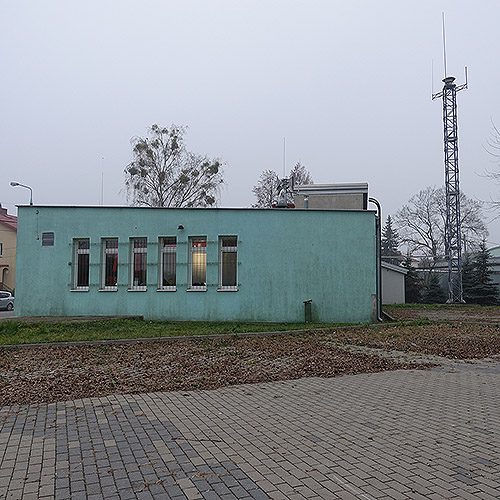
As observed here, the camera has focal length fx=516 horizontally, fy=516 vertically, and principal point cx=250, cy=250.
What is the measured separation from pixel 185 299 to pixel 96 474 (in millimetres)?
15332

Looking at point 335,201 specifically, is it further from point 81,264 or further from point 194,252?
point 81,264

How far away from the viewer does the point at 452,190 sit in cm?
4116

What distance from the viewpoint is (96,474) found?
446 centimetres

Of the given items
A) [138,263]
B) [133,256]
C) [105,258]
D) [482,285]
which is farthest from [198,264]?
[482,285]

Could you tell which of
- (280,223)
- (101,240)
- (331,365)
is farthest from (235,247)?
(331,365)

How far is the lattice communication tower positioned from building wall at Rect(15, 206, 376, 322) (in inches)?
886

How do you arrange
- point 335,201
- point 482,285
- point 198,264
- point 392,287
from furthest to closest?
point 392,287
point 482,285
point 335,201
point 198,264

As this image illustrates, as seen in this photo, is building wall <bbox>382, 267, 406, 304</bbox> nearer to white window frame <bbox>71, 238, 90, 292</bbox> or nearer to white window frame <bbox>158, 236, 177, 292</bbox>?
white window frame <bbox>158, 236, 177, 292</bbox>

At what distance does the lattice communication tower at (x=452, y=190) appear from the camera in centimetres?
3906

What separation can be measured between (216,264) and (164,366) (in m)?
9.92

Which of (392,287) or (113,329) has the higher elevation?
(392,287)

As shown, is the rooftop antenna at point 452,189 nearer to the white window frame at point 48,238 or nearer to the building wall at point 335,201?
the building wall at point 335,201

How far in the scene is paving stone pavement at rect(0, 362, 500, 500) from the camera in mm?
4168

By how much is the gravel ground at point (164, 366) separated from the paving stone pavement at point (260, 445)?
0.76 metres
